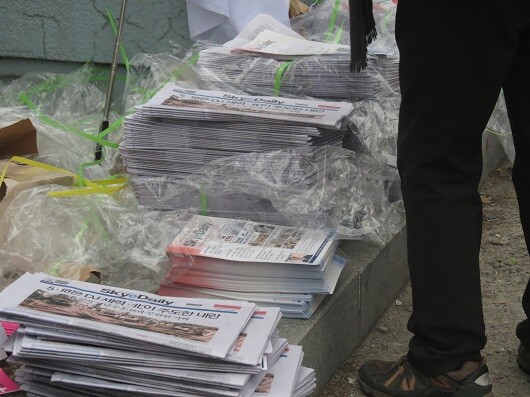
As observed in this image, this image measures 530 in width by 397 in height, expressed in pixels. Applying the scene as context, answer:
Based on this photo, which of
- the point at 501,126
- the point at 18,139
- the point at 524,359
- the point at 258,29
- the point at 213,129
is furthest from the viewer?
the point at 501,126

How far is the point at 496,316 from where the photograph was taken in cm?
308

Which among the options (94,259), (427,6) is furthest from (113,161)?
(427,6)

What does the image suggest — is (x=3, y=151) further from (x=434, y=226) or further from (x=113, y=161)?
(x=434, y=226)

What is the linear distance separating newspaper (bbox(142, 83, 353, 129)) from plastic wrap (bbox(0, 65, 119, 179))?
0.43m

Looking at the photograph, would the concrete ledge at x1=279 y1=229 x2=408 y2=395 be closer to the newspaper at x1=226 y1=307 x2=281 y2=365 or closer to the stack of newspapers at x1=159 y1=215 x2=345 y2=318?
the stack of newspapers at x1=159 y1=215 x2=345 y2=318

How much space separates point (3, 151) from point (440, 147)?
145 cm

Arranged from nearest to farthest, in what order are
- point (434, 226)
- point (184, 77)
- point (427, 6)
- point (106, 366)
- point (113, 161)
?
point (106, 366) → point (427, 6) → point (434, 226) → point (113, 161) → point (184, 77)

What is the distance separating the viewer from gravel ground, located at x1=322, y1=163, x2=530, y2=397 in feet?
8.87

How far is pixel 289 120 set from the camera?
2797 mm

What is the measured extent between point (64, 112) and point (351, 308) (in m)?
1.59

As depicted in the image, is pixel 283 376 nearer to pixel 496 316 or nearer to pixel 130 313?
pixel 130 313

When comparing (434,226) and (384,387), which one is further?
(384,387)

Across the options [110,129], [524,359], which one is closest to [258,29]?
[110,129]

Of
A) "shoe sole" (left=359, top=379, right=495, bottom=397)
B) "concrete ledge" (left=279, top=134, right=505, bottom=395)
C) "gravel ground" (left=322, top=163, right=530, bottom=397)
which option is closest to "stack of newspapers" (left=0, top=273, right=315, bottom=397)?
"concrete ledge" (left=279, top=134, right=505, bottom=395)
